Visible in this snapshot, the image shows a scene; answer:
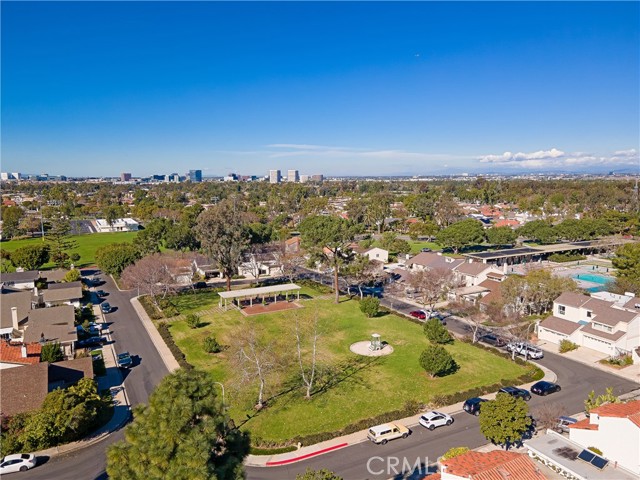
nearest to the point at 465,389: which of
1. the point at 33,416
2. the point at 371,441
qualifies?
the point at 371,441

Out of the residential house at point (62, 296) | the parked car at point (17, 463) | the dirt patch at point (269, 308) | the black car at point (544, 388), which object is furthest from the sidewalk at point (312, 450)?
the residential house at point (62, 296)

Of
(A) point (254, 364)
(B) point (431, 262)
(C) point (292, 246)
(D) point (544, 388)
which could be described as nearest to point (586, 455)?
(D) point (544, 388)

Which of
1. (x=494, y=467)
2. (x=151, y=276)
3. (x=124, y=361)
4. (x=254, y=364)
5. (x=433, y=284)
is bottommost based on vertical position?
(x=124, y=361)

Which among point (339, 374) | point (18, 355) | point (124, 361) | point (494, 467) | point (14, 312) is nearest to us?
point (494, 467)

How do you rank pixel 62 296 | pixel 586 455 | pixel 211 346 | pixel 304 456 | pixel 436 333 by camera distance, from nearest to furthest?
pixel 586 455
pixel 304 456
pixel 211 346
pixel 436 333
pixel 62 296

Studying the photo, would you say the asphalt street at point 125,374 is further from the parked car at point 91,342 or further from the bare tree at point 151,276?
the bare tree at point 151,276

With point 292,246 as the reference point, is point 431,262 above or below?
below

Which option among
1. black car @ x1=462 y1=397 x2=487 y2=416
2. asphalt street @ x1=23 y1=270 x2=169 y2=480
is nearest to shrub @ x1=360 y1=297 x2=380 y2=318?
black car @ x1=462 y1=397 x2=487 y2=416

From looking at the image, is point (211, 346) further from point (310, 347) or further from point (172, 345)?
point (310, 347)
